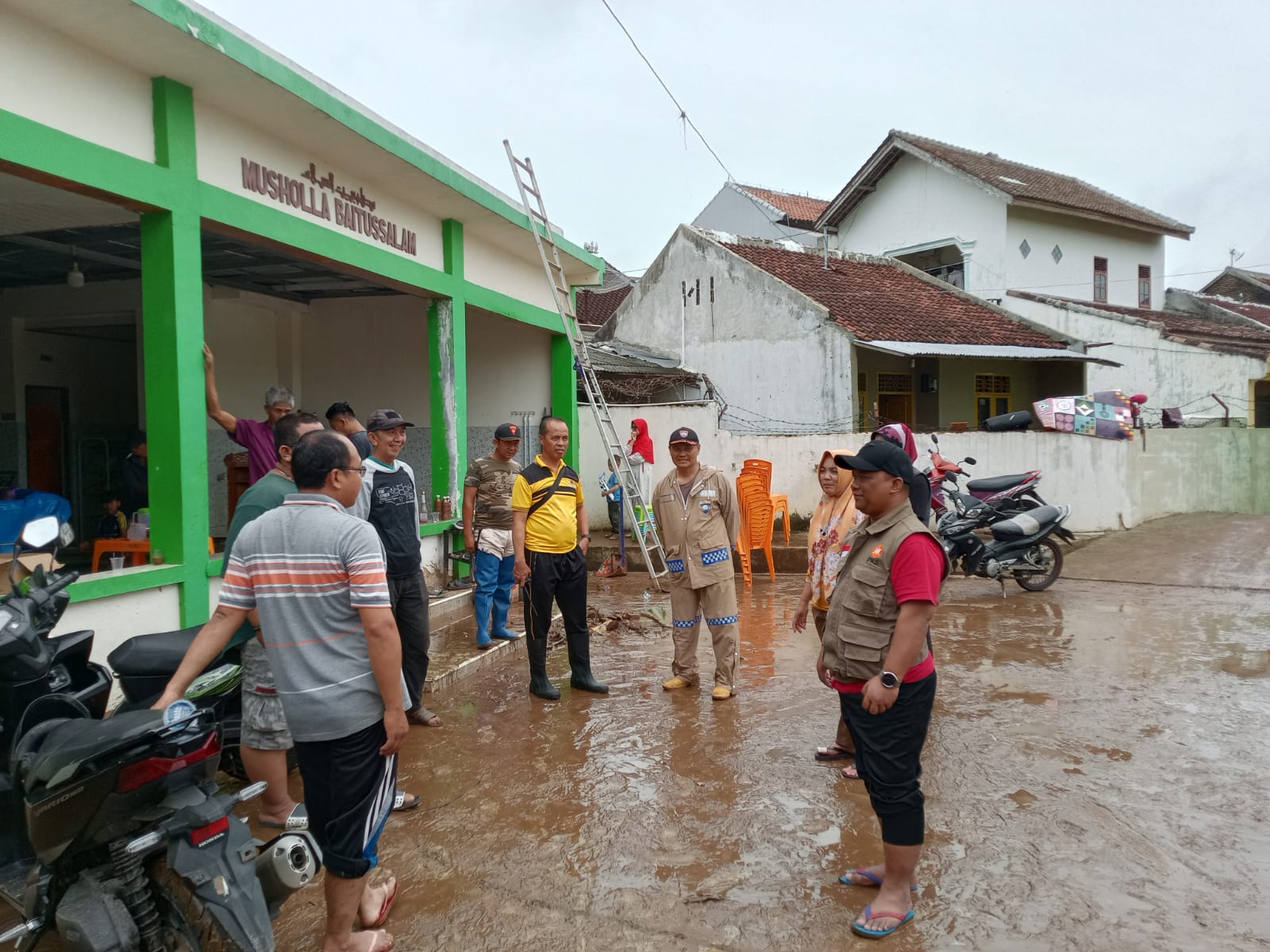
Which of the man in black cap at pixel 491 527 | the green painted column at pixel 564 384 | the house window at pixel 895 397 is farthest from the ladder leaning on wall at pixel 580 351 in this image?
the house window at pixel 895 397

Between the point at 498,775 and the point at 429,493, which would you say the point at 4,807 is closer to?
the point at 498,775

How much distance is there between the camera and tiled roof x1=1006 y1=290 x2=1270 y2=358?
19.2 metres

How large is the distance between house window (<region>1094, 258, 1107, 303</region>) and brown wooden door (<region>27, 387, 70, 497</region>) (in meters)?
22.6

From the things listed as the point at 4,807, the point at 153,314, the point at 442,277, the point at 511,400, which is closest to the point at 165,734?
the point at 4,807

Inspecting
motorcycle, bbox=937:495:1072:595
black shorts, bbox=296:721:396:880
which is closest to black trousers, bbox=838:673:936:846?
black shorts, bbox=296:721:396:880

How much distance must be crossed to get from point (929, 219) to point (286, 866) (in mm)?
22911

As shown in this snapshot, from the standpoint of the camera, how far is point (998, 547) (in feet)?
29.7

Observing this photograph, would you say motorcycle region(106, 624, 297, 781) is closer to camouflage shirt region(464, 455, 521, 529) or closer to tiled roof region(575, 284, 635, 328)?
camouflage shirt region(464, 455, 521, 529)

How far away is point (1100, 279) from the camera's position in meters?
23.1

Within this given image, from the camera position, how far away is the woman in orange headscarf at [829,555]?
4355 millimetres

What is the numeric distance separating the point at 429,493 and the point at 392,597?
5.45 metres

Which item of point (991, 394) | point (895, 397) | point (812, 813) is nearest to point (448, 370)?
point (812, 813)

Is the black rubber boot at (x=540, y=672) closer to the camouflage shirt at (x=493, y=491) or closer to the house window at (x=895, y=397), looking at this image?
the camouflage shirt at (x=493, y=491)

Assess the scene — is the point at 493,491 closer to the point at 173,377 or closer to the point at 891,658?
the point at 173,377
